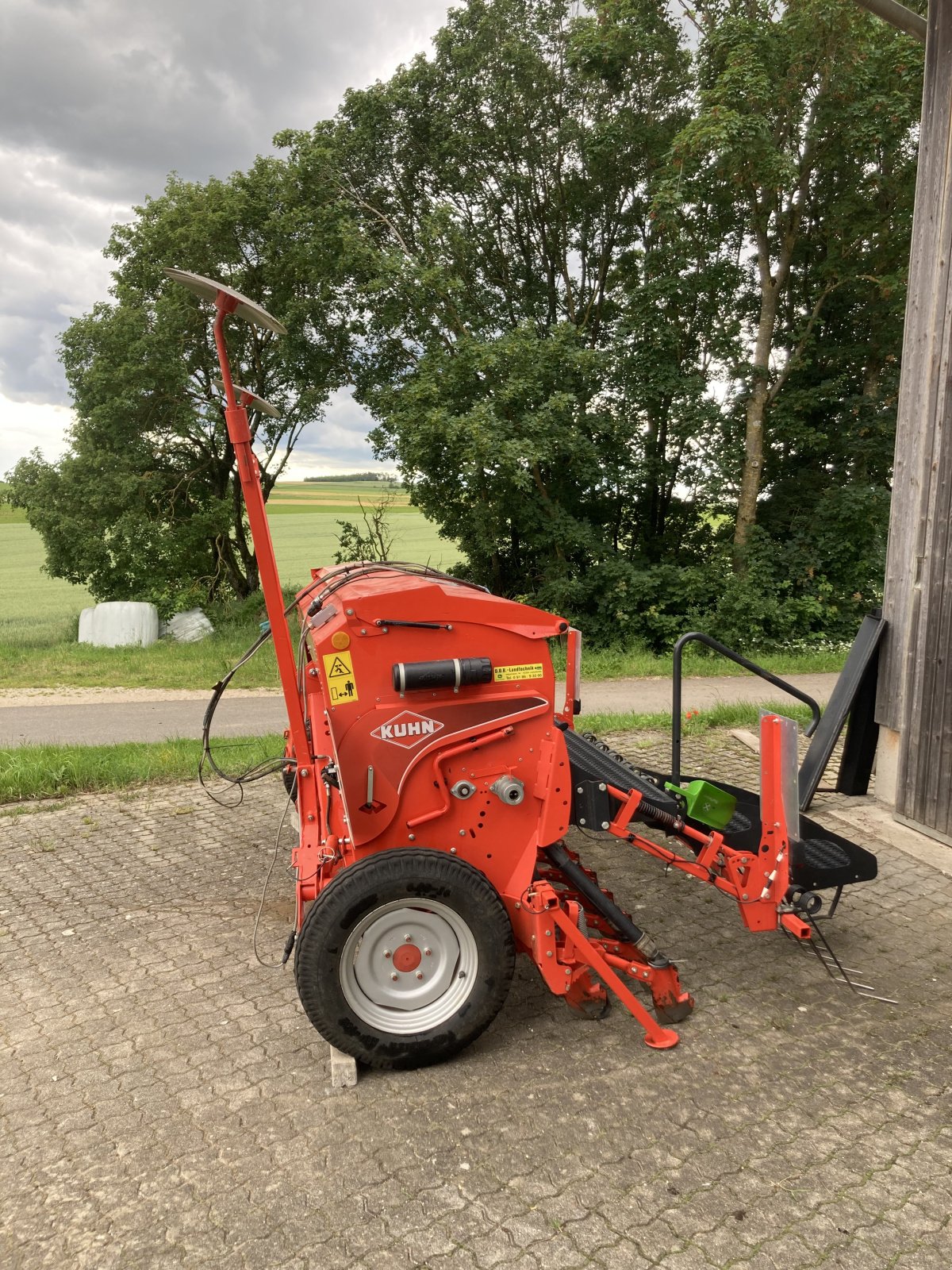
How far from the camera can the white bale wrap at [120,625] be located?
54.4ft

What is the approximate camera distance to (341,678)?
3385 millimetres

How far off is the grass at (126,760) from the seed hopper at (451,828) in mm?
3878

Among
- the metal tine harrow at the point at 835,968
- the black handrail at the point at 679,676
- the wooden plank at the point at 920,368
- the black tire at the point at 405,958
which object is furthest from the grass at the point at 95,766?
the wooden plank at the point at 920,368

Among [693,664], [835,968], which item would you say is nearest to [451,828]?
[835,968]

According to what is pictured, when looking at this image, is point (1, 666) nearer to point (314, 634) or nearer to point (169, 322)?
point (169, 322)

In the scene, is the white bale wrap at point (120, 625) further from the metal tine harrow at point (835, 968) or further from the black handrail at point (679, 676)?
the metal tine harrow at point (835, 968)

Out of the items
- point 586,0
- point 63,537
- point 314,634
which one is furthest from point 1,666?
point 586,0

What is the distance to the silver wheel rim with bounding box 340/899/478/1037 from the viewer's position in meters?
3.15

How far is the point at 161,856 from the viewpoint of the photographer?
5.56 metres

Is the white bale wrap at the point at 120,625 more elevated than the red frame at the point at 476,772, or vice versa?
the red frame at the point at 476,772

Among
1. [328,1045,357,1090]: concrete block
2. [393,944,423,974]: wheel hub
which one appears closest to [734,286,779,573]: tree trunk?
[393,944,423,974]: wheel hub

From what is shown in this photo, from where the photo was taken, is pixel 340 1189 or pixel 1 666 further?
pixel 1 666

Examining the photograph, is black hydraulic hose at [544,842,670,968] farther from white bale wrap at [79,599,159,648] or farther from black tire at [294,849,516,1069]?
white bale wrap at [79,599,159,648]

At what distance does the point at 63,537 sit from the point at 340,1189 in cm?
1671
